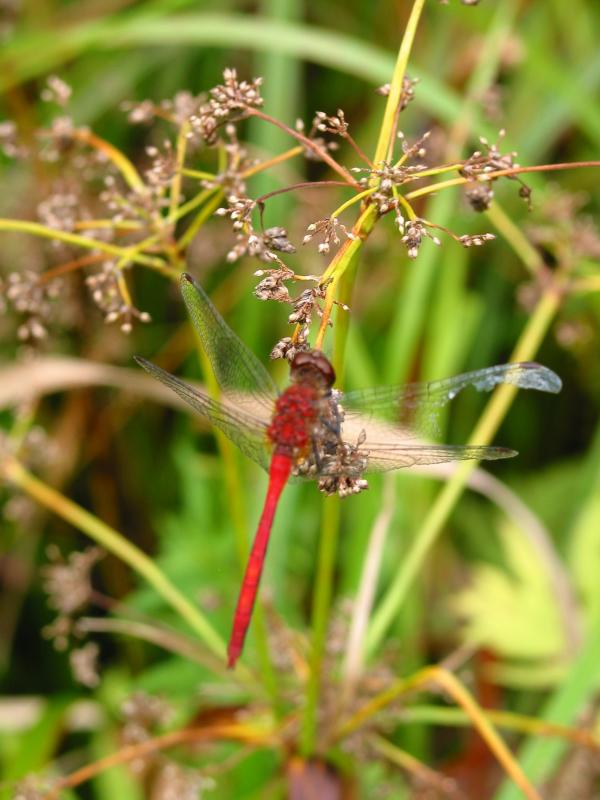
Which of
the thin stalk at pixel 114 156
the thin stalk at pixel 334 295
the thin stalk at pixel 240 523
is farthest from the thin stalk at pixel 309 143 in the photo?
the thin stalk at pixel 240 523

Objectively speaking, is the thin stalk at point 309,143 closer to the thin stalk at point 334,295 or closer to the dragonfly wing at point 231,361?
the thin stalk at point 334,295

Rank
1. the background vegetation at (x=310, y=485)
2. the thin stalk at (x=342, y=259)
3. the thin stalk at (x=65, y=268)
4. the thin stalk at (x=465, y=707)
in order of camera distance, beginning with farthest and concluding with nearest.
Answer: the background vegetation at (x=310, y=485)
the thin stalk at (x=465, y=707)
the thin stalk at (x=65, y=268)
the thin stalk at (x=342, y=259)

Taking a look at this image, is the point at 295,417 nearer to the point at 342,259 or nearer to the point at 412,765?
the point at 342,259

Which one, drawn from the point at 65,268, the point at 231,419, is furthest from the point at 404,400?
the point at 65,268

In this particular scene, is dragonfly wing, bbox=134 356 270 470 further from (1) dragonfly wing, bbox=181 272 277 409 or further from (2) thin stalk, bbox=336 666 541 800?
(2) thin stalk, bbox=336 666 541 800

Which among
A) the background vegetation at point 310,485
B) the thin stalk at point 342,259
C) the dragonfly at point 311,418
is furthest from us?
the background vegetation at point 310,485

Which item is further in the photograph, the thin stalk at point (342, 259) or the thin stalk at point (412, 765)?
the thin stalk at point (412, 765)

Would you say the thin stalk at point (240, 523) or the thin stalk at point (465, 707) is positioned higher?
the thin stalk at point (240, 523)

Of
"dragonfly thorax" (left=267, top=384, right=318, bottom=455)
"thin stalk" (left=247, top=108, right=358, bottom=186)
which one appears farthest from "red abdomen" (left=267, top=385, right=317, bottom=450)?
"thin stalk" (left=247, top=108, right=358, bottom=186)
